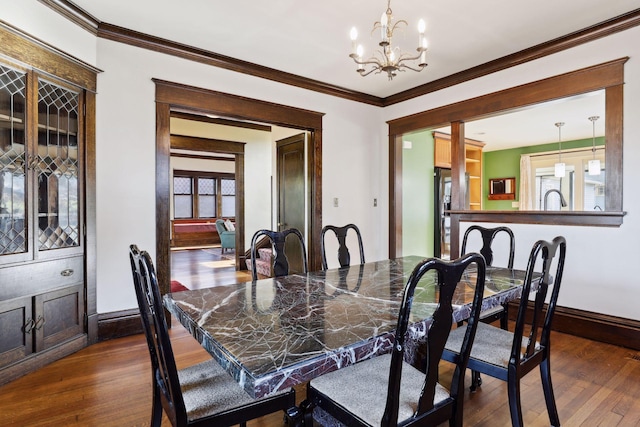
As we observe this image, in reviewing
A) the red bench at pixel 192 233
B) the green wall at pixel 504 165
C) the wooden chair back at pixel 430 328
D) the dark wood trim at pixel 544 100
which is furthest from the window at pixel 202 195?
the wooden chair back at pixel 430 328

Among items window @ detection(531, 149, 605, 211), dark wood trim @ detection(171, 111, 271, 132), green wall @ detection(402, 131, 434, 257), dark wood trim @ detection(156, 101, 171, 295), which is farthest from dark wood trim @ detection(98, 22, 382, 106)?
window @ detection(531, 149, 605, 211)

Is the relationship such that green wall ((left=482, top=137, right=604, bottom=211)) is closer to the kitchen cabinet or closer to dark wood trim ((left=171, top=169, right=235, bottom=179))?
the kitchen cabinet

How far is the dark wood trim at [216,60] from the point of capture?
307cm

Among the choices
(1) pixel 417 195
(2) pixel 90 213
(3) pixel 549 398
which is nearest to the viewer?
(3) pixel 549 398

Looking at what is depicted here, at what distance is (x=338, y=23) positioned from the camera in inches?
116

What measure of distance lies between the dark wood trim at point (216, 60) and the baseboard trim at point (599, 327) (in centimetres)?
337

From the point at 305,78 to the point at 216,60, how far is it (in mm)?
1080

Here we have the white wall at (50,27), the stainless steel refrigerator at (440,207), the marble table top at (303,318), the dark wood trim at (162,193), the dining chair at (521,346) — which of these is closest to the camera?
the marble table top at (303,318)

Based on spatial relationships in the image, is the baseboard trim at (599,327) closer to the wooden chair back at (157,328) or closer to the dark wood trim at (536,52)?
the dark wood trim at (536,52)

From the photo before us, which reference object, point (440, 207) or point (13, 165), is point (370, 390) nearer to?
point (13, 165)

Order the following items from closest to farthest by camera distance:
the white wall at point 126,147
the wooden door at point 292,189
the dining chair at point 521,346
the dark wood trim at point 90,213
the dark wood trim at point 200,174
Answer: the dining chair at point 521,346 < the dark wood trim at point 90,213 < the white wall at point 126,147 < the wooden door at point 292,189 < the dark wood trim at point 200,174

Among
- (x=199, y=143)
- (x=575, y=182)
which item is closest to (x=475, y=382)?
(x=199, y=143)

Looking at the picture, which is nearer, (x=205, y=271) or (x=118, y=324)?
(x=118, y=324)

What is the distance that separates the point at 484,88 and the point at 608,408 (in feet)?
10.1
